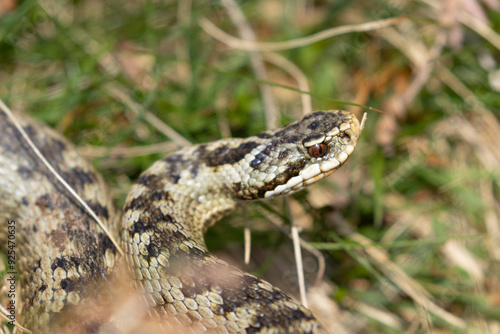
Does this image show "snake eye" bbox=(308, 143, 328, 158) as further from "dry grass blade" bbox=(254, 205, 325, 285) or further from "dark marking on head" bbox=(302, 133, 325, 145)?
"dry grass blade" bbox=(254, 205, 325, 285)

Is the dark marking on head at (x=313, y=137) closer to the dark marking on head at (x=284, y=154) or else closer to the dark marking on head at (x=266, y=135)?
the dark marking on head at (x=284, y=154)

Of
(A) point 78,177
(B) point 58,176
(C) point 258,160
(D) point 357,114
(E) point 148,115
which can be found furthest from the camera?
(D) point 357,114

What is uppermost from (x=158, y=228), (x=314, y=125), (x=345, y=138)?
(x=314, y=125)

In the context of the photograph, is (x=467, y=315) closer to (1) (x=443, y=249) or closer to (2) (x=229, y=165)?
(1) (x=443, y=249)

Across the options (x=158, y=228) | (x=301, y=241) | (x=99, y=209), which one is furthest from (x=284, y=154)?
(x=99, y=209)

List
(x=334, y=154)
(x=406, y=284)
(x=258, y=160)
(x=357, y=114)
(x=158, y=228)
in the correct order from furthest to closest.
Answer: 1. (x=357, y=114)
2. (x=406, y=284)
3. (x=258, y=160)
4. (x=334, y=154)
5. (x=158, y=228)

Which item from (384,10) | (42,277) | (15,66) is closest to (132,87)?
(15,66)

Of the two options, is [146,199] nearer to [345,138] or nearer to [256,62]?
[345,138]
